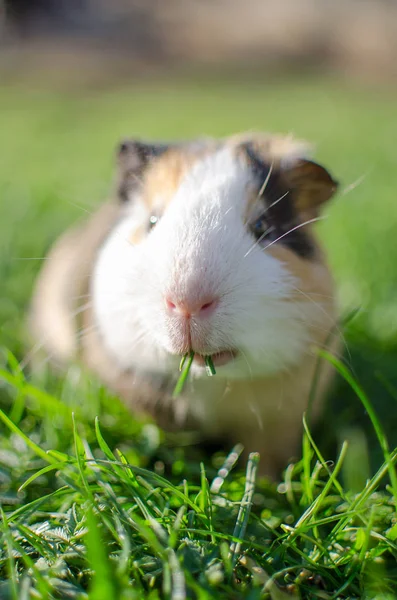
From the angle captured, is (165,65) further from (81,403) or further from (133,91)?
(81,403)

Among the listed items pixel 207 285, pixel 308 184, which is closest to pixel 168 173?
pixel 308 184

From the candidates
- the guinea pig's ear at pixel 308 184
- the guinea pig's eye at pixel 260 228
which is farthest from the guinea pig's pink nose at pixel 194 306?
the guinea pig's ear at pixel 308 184

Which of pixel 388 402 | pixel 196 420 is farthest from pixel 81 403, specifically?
pixel 388 402

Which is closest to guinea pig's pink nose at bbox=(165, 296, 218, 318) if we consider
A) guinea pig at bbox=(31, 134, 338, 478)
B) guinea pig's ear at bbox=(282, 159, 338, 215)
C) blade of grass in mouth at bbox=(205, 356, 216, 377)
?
guinea pig at bbox=(31, 134, 338, 478)

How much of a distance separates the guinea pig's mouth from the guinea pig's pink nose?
8.1 inches

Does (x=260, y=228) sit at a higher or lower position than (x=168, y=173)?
lower

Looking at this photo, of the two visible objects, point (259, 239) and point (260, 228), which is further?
point (260, 228)

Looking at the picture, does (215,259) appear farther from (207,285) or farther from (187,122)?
(187,122)

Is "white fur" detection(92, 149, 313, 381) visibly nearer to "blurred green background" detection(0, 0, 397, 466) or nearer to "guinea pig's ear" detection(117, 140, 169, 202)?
"guinea pig's ear" detection(117, 140, 169, 202)

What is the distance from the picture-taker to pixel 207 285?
1.70m

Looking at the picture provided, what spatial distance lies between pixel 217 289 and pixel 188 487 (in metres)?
0.61

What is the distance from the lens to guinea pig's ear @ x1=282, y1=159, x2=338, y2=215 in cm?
225

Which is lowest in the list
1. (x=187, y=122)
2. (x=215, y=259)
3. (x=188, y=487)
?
(x=188, y=487)

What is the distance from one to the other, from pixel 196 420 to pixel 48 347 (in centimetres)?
111
